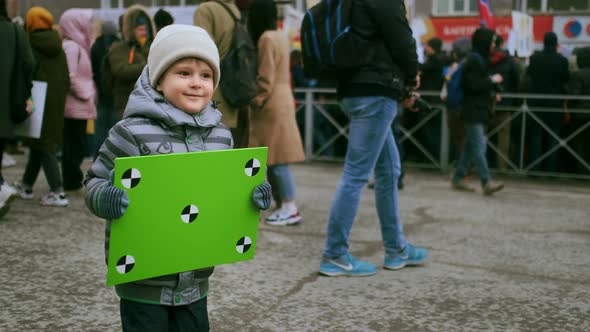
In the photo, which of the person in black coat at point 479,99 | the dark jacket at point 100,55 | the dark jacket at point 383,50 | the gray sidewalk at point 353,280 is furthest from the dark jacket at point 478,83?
the dark jacket at point 100,55

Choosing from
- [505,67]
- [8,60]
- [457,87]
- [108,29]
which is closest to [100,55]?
[108,29]

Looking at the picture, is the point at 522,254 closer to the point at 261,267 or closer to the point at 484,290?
the point at 484,290

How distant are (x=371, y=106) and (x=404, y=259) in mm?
1018

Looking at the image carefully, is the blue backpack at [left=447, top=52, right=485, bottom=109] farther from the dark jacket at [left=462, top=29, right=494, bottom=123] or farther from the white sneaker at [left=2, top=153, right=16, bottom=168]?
the white sneaker at [left=2, top=153, right=16, bottom=168]

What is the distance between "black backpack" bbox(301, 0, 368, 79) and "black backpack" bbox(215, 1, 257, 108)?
118cm

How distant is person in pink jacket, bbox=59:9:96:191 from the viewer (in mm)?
6273

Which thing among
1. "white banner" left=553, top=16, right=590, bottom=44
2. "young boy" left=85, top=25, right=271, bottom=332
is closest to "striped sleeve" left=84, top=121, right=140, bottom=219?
"young boy" left=85, top=25, right=271, bottom=332

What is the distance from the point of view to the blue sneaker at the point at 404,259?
14.1ft

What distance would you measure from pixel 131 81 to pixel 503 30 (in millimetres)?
10470

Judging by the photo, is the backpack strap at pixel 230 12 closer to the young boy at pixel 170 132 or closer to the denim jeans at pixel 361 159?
the denim jeans at pixel 361 159

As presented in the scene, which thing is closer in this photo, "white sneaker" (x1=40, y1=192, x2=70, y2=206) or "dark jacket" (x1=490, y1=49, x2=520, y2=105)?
"white sneaker" (x1=40, y1=192, x2=70, y2=206)

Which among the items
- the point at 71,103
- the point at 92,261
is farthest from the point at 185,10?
the point at 92,261

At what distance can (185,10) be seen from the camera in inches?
564

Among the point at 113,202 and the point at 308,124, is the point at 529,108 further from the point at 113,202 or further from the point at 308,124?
the point at 113,202
